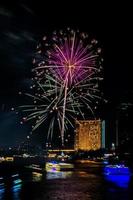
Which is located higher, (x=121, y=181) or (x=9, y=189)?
(x=121, y=181)

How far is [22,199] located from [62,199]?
1.81m

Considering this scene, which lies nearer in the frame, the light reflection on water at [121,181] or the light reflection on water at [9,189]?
the light reflection on water at [9,189]

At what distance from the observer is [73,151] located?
174 m

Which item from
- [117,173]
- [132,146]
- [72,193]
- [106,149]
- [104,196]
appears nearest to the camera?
[104,196]

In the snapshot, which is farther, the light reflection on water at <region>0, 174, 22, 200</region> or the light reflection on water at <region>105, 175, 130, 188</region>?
the light reflection on water at <region>105, 175, 130, 188</region>

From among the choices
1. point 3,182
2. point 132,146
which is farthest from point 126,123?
point 3,182

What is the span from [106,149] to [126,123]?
103 meters

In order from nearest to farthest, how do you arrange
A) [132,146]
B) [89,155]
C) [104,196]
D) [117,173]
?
[104,196] → [117,173] → [132,146] → [89,155]

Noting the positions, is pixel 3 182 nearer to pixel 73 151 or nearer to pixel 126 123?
pixel 126 123

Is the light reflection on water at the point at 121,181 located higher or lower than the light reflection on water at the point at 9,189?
higher

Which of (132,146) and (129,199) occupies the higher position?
(132,146)

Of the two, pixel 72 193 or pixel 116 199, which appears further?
pixel 72 193

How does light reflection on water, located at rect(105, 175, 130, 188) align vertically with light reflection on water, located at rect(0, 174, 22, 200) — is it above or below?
above

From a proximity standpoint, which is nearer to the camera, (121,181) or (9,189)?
(9,189)
